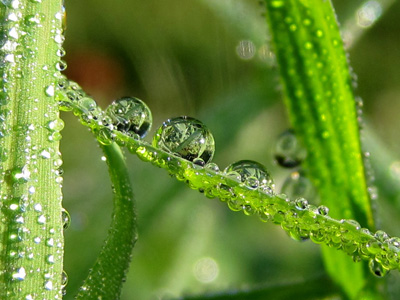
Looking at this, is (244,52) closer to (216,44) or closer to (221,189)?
(216,44)

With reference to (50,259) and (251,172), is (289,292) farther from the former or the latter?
(50,259)

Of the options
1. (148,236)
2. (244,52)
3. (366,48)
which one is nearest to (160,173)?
(148,236)

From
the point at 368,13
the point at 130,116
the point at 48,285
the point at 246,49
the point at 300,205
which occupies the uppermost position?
the point at 368,13

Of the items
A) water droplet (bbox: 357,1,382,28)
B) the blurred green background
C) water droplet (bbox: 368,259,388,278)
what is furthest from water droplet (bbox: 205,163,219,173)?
water droplet (bbox: 357,1,382,28)

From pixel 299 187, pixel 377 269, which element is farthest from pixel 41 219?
pixel 299 187

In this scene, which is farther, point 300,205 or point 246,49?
point 246,49

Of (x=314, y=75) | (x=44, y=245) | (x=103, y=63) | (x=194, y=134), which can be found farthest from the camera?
(x=103, y=63)

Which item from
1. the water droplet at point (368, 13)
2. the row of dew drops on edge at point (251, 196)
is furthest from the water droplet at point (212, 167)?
the water droplet at point (368, 13)
